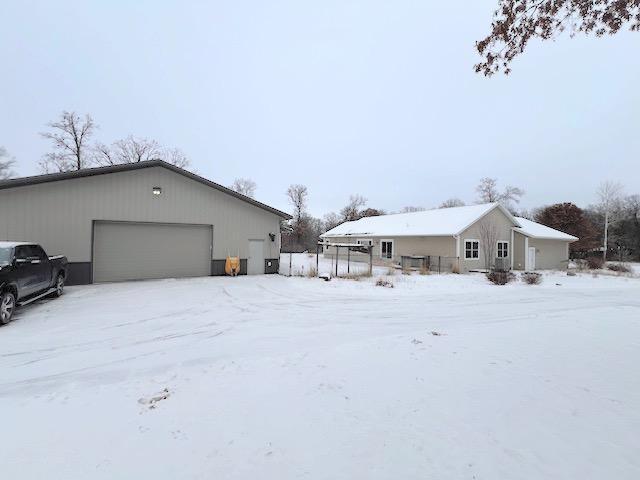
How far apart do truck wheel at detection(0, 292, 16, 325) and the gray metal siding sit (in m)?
6.02

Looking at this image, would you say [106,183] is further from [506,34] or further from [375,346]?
[506,34]

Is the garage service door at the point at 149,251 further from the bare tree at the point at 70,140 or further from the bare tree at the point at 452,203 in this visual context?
the bare tree at the point at 452,203

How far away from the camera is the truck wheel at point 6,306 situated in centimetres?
662

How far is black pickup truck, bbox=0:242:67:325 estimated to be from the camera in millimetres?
6811

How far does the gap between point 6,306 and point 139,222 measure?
24.0ft

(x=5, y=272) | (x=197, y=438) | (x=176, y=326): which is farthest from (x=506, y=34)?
(x=5, y=272)

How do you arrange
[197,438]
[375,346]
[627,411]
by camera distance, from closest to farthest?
→ [197,438], [627,411], [375,346]

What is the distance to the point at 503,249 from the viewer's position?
73.5 feet

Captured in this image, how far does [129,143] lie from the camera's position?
1355 inches

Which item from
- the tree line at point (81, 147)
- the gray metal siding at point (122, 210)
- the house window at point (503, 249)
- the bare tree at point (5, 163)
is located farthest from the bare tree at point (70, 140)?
the house window at point (503, 249)

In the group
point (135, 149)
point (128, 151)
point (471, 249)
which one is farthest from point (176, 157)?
point (471, 249)

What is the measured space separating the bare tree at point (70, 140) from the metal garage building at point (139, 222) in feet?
74.5

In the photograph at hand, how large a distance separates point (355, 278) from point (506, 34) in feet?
35.5

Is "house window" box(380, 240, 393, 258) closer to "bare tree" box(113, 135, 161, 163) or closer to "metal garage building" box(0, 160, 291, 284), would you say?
"metal garage building" box(0, 160, 291, 284)
